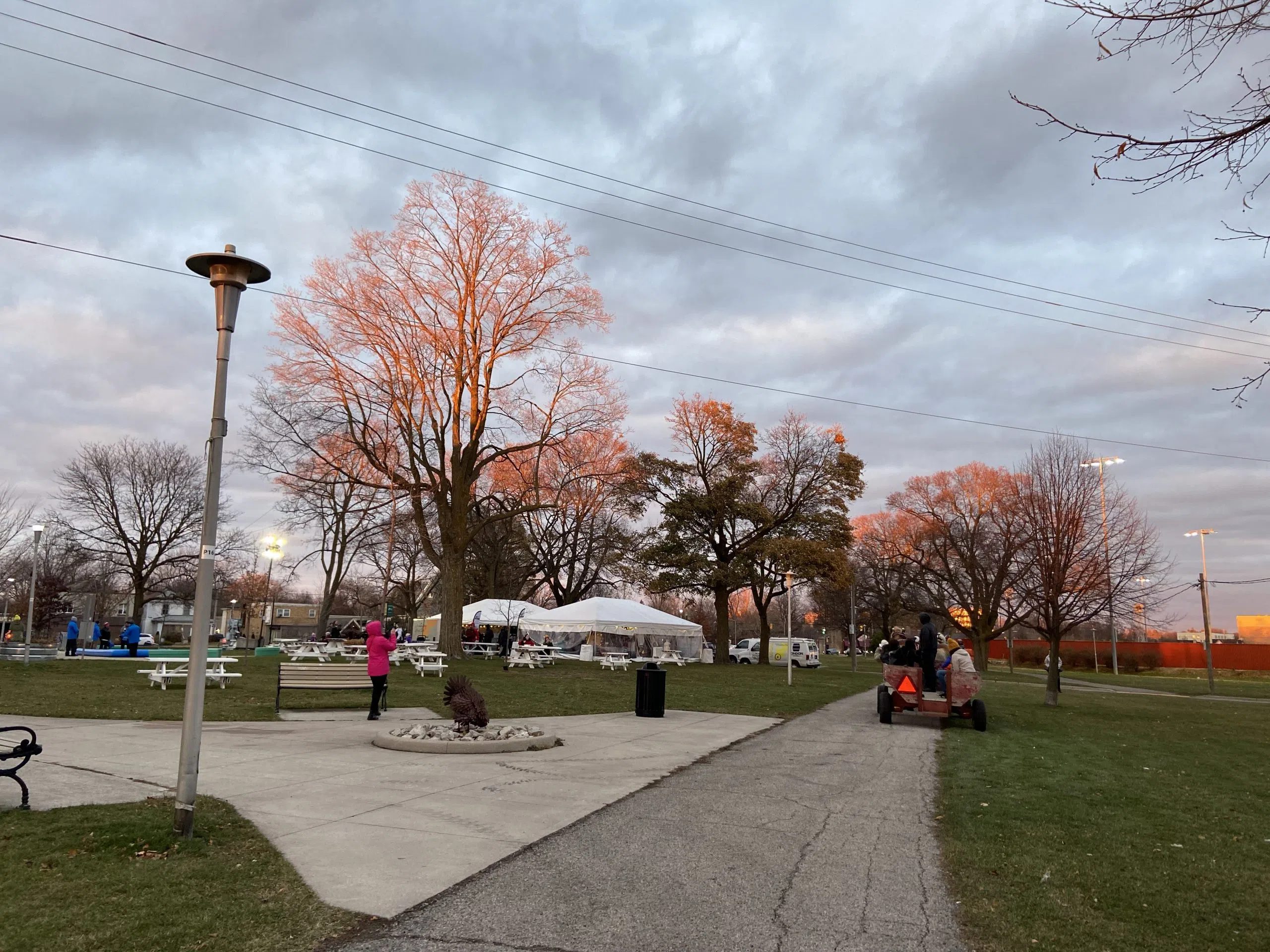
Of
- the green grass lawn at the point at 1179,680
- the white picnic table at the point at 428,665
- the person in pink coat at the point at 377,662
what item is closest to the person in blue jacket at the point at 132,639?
the white picnic table at the point at 428,665

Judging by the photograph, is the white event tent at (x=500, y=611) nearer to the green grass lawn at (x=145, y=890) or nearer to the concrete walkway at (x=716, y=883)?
the concrete walkway at (x=716, y=883)

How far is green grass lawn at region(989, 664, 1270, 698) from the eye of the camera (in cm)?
3616

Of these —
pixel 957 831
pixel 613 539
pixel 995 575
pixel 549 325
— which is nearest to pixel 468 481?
pixel 549 325

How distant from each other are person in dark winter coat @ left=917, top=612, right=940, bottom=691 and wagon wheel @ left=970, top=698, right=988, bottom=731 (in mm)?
706

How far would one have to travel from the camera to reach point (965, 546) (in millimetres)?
48625

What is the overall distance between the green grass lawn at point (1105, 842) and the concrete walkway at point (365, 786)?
320 centimetres

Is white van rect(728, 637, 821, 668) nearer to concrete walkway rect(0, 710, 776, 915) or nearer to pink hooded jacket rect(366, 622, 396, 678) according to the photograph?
pink hooded jacket rect(366, 622, 396, 678)

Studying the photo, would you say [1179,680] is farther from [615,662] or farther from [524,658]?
[524,658]

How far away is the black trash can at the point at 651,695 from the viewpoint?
15.6 m

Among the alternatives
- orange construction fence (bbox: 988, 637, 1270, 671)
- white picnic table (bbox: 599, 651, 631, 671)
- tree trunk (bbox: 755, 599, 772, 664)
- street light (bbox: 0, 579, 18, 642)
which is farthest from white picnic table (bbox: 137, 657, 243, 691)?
orange construction fence (bbox: 988, 637, 1270, 671)

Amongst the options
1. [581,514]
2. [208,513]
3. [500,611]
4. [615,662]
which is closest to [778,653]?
[581,514]

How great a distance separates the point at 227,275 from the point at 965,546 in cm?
4815

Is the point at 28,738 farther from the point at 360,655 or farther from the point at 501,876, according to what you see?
the point at 360,655

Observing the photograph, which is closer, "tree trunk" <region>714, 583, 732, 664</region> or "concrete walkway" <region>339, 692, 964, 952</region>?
"concrete walkway" <region>339, 692, 964, 952</region>
